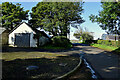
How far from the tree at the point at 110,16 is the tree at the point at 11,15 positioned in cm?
2151

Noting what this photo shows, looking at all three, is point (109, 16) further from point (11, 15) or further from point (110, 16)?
point (11, 15)

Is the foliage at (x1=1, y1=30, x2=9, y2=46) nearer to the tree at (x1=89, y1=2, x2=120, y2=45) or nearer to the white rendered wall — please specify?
the white rendered wall

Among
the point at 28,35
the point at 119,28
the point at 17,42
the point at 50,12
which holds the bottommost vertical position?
the point at 17,42

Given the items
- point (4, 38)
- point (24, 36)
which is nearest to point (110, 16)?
point (24, 36)

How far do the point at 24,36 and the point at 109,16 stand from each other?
57.1ft

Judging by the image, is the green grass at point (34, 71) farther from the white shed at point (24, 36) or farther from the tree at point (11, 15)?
the tree at point (11, 15)

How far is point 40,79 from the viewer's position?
3.88 meters

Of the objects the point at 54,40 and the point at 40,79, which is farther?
the point at 54,40

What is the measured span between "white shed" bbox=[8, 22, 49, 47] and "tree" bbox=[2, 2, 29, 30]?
Answer: 10109mm

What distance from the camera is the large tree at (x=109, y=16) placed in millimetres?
15695

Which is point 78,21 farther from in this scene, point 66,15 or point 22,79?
point 22,79

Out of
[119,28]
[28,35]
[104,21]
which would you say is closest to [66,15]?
[104,21]

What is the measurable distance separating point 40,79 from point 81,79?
6.03 feet

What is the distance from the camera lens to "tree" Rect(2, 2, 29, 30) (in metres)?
27.7
